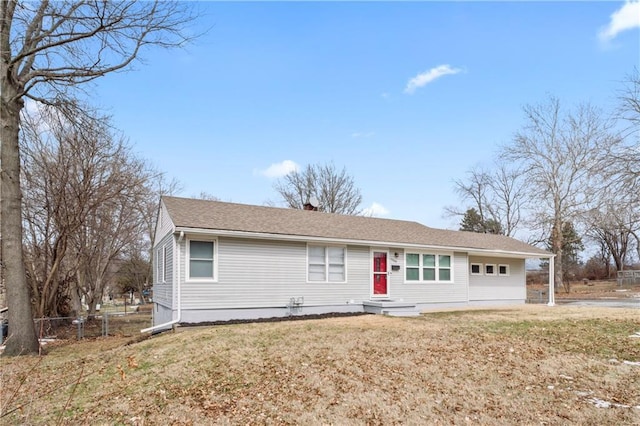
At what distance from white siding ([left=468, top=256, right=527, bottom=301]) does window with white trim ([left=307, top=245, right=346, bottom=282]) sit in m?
7.25

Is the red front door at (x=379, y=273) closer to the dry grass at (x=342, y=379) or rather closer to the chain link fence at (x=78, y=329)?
the dry grass at (x=342, y=379)

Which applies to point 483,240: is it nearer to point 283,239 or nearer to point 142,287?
point 283,239

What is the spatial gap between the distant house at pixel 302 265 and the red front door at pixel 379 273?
4cm

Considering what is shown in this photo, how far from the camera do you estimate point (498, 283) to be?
20.3m

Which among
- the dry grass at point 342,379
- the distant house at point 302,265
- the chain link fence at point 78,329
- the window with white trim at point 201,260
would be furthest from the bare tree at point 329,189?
the dry grass at point 342,379

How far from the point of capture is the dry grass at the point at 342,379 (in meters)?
5.95

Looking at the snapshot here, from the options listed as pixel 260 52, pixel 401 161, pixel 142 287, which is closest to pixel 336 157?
pixel 401 161

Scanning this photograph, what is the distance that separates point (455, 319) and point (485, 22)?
9855mm

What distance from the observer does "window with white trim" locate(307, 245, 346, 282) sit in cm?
1481

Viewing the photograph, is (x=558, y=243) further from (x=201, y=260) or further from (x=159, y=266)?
(x=201, y=260)

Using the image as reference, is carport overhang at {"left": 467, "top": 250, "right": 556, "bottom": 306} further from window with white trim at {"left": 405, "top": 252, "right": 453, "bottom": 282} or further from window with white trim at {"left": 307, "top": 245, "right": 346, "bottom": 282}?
window with white trim at {"left": 307, "top": 245, "right": 346, "bottom": 282}

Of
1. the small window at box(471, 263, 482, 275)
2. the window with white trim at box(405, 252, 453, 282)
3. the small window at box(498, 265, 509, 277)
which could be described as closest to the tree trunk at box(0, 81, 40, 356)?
the window with white trim at box(405, 252, 453, 282)

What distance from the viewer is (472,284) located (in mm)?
19344

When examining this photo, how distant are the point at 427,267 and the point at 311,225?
5.22 metres
